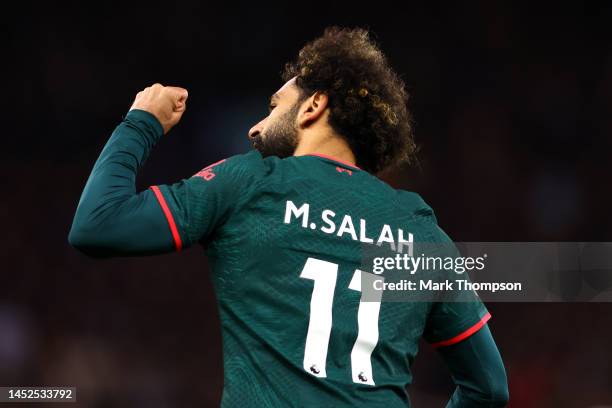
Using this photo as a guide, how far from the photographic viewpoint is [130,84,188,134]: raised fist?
160 centimetres

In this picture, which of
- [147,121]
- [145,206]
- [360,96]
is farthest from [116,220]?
[360,96]

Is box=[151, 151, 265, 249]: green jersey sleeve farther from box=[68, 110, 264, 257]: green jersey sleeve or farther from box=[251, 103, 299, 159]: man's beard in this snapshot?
box=[251, 103, 299, 159]: man's beard

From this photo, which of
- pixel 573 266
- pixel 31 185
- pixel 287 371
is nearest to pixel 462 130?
pixel 573 266

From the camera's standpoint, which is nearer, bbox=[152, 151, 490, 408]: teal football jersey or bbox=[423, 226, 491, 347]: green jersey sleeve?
bbox=[152, 151, 490, 408]: teal football jersey

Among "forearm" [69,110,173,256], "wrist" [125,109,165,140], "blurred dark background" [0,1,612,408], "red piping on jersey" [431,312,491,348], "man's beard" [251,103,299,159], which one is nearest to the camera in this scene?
"forearm" [69,110,173,256]

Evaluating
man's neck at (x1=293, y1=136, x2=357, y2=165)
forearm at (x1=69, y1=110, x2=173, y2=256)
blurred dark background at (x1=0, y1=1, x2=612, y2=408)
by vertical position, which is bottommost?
forearm at (x1=69, y1=110, x2=173, y2=256)

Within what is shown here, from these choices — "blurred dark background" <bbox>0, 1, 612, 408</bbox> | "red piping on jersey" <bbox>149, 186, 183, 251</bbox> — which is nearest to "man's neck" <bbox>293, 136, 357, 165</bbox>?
"red piping on jersey" <bbox>149, 186, 183, 251</bbox>

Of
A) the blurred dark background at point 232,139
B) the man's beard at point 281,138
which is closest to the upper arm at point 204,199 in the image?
the man's beard at point 281,138

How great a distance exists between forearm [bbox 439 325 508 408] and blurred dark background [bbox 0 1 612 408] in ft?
14.6

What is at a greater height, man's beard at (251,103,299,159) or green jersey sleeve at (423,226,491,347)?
man's beard at (251,103,299,159)

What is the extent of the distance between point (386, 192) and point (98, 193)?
1.99 ft

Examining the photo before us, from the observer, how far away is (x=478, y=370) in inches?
67.1

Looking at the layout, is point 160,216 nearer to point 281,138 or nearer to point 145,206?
point 145,206

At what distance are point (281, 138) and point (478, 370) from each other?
0.70 meters
